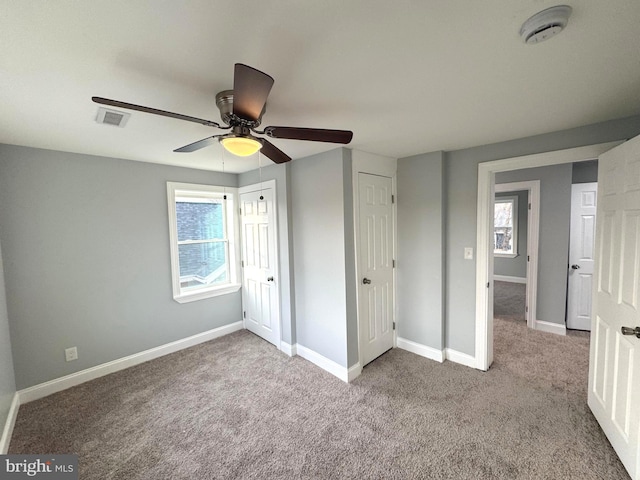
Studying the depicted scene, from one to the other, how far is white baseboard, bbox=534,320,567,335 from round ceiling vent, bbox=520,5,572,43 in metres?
3.95

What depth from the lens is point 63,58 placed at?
1.14m

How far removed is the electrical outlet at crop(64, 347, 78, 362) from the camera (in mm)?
2617

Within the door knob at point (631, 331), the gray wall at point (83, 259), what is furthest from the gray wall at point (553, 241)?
the gray wall at point (83, 259)

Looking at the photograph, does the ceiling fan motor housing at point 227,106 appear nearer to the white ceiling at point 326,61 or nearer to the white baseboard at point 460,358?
the white ceiling at point 326,61

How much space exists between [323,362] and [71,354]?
249cm

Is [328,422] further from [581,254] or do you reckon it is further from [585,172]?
[585,172]

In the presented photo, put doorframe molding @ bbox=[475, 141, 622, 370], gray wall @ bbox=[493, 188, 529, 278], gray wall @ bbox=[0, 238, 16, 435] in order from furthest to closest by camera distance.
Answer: gray wall @ bbox=[493, 188, 529, 278]
doorframe molding @ bbox=[475, 141, 622, 370]
gray wall @ bbox=[0, 238, 16, 435]

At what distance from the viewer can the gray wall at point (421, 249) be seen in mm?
2875

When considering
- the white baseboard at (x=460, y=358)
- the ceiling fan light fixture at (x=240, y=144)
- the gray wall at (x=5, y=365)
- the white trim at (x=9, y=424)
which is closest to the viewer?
the ceiling fan light fixture at (x=240, y=144)

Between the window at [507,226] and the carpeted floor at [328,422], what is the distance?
3.86 m

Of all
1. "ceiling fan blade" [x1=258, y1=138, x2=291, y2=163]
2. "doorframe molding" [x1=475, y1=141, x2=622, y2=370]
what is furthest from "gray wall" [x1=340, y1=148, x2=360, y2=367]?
"doorframe molding" [x1=475, y1=141, x2=622, y2=370]

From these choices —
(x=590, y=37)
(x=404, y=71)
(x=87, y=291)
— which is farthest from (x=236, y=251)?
(x=590, y=37)

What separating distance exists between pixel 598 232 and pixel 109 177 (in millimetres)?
4380

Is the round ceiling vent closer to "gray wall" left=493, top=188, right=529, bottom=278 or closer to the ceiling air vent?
the ceiling air vent
